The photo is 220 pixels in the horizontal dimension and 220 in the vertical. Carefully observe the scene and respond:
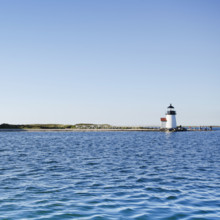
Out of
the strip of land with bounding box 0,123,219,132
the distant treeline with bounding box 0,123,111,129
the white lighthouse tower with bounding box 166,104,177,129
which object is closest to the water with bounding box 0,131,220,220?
the white lighthouse tower with bounding box 166,104,177,129

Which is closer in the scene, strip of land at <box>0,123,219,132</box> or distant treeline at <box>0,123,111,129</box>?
strip of land at <box>0,123,219,132</box>

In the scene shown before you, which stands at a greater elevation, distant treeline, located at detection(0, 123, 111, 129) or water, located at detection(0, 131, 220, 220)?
distant treeline, located at detection(0, 123, 111, 129)

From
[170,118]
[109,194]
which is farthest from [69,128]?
[109,194]

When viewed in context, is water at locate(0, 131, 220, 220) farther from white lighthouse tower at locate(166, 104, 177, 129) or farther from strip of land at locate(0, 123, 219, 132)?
strip of land at locate(0, 123, 219, 132)

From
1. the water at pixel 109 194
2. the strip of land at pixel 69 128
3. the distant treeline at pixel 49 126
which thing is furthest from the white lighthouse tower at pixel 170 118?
the water at pixel 109 194

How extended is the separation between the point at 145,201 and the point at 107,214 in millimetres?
2583

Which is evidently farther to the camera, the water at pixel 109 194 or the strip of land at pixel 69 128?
the strip of land at pixel 69 128

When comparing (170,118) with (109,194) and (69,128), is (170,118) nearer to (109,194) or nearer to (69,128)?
(69,128)

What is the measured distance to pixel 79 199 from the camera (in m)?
13.2

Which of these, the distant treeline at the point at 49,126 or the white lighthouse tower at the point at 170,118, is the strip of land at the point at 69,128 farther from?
the white lighthouse tower at the point at 170,118

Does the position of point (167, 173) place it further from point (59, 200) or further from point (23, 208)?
point (23, 208)

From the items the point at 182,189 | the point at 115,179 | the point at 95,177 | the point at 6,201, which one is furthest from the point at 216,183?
the point at 6,201

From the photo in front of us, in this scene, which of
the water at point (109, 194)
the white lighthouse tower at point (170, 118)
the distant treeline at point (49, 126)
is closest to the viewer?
the water at point (109, 194)

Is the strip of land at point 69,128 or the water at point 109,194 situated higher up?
the strip of land at point 69,128
